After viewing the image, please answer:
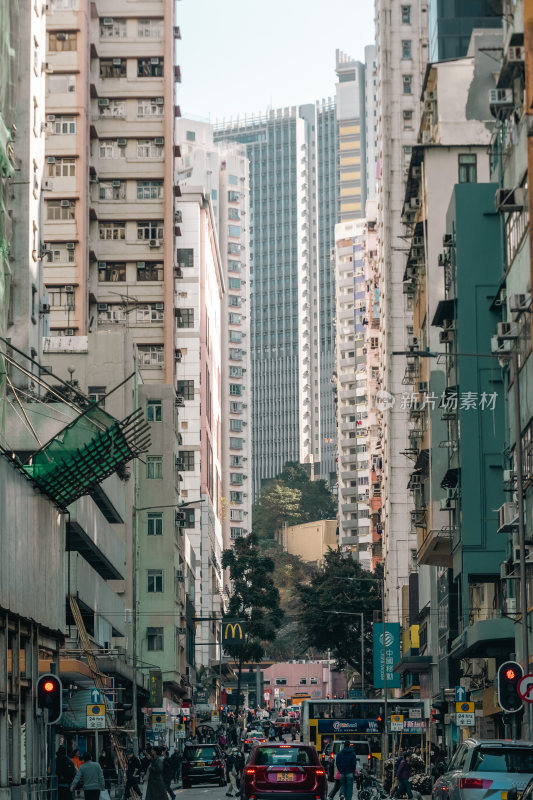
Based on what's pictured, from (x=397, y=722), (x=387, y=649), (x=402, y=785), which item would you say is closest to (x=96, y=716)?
(x=402, y=785)

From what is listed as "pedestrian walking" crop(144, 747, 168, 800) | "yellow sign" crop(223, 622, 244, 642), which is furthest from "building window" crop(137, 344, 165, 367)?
"pedestrian walking" crop(144, 747, 168, 800)

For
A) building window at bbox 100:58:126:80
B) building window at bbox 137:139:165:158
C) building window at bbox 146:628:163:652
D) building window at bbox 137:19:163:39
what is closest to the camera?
building window at bbox 146:628:163:652

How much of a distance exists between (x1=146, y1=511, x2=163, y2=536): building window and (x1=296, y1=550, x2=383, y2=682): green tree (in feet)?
63.1

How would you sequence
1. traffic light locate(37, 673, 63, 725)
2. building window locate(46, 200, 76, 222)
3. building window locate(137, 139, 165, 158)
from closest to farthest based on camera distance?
traffic light locate(37, 673, 63, 725), building window locate(46, 200, 76, 222), building window locate(137, 139, 165, 158)

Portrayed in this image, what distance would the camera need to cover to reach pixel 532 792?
54.5 ft

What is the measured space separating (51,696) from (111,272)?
70.3 m

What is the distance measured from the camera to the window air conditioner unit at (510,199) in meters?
39.2

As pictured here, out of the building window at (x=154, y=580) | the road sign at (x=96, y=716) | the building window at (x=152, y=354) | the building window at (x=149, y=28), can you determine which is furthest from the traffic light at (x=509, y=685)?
the building window at (x=149, y=28)

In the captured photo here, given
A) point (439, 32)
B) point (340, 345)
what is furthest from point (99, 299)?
point (340, 345)

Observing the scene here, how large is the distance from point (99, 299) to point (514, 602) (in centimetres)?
5665

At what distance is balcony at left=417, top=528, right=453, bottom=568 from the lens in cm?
5691

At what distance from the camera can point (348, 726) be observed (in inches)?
2753

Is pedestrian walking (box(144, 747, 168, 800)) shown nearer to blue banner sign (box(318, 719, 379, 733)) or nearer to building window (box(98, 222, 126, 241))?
blue banner sign (box(318, 719, 379, 733))

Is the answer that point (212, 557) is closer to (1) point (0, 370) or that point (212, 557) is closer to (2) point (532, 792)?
(1) point (0, 370)
